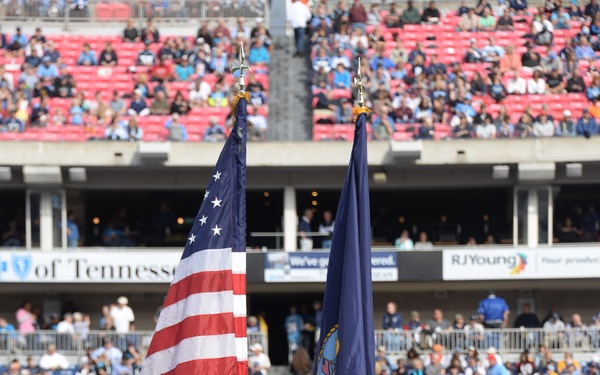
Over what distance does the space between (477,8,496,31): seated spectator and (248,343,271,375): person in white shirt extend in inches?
423

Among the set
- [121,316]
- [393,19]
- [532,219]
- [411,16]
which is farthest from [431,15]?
[121,316]

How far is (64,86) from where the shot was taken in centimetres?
3050

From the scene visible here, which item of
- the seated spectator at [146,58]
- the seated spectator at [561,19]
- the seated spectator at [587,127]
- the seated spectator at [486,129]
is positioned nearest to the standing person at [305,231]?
the seated spectator at [486,129]

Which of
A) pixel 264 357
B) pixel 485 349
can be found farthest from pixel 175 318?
pixel 485 349

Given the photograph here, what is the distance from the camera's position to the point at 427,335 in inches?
1028

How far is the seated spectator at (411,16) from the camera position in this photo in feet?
109

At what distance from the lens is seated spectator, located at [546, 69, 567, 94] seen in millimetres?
30125

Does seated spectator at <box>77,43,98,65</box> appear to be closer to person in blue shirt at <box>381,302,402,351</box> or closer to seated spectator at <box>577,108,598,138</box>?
person in blue shirt at <box>381,302,402,351</box>

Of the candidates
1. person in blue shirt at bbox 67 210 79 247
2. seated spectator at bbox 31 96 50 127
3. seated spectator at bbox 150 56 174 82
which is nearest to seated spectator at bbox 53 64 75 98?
seated spectator at bbox 31 96 50 127

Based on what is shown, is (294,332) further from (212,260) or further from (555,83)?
(212,260)

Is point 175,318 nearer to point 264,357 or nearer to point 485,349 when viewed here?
point 264,357

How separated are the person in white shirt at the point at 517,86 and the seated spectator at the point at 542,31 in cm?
219

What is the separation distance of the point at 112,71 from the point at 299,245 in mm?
5461

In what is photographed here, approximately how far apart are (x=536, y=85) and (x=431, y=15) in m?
3.91
